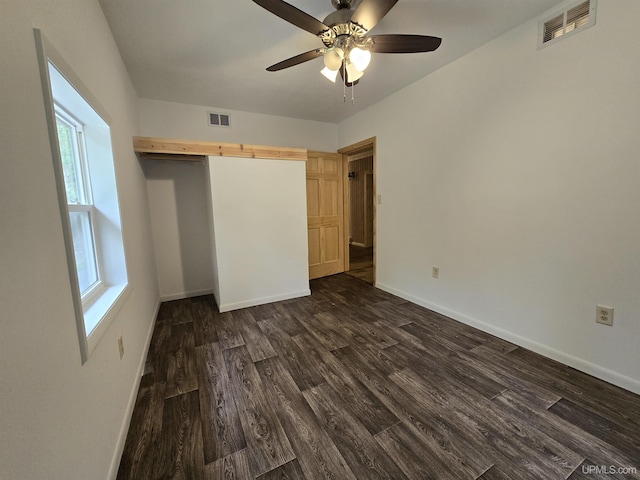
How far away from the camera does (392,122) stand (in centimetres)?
332

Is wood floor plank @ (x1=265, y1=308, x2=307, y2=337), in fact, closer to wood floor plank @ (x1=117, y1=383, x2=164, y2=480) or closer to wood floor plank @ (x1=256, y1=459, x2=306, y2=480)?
wood floor plank @ (x1=117, y1=383, x2=164, y2=480)

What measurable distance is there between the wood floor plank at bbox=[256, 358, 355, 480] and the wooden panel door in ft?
8.03

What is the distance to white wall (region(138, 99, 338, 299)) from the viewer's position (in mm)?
3311

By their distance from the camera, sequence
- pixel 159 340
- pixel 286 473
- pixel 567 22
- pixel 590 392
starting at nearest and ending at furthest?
pixel 286 473, pixel 590 392, pixel 567 22, pixel 159 340

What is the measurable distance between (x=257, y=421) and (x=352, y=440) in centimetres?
56

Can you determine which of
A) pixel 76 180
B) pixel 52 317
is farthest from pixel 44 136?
pixel 76 180

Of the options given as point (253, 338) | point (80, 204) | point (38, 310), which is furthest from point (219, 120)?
point (38, 310)

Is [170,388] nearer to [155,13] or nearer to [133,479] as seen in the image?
[133,479]

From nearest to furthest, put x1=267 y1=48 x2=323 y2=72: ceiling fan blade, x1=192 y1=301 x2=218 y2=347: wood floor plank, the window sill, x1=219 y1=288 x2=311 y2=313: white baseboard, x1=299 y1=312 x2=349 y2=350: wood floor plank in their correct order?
the window sill
x1=267 y1=48 x2=323 y2=72: ceiling fan blade
x1=299 y1=312 x2=349 y2=350: wood floor plank
x1=192 y1=301 x2=218 y2=347: wood floor plank
x1=219 y1=288 x2=311 y2=313: white baseboard

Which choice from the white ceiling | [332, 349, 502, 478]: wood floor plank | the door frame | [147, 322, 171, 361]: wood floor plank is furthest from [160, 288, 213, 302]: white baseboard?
[332, 349, 502, 478]: wood floor plank

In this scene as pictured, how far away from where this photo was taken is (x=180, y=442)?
141cm

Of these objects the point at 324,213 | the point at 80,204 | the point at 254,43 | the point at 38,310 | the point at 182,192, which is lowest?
the point at 38,310

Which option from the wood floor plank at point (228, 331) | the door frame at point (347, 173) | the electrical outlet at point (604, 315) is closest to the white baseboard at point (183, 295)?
the wood floor plank at point (228, 331)

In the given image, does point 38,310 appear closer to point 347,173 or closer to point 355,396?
point 355,396
